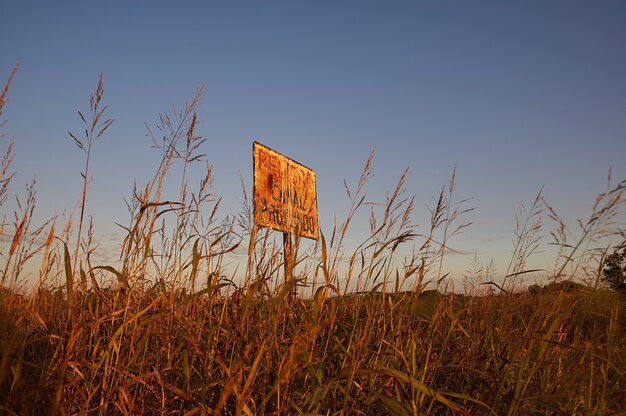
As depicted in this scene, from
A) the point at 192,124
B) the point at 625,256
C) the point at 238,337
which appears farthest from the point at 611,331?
the point at 192,124

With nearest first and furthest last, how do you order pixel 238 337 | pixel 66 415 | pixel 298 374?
1. pixel 66 415
2. pixel 298 374
3. pixel 238 337

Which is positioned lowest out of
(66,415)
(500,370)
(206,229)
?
(66,415)

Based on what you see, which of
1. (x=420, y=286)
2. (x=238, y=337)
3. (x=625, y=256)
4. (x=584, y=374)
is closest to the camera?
(x=238, y=337)

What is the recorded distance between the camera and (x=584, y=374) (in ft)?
8.70

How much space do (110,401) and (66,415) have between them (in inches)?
6.2

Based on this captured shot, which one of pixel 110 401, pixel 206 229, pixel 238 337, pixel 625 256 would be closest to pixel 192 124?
pixel 206 229

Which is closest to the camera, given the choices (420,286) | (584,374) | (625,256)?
(420,286)

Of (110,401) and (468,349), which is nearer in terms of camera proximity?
(110,401)

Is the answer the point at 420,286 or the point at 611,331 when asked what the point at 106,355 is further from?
the point at 611,331

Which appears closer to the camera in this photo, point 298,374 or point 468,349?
point 298,374

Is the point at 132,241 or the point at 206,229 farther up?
the point at 206,229

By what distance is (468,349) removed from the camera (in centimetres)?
279

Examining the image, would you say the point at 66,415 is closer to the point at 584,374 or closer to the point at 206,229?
the point at 206,229

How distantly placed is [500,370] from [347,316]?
50.4 inches
